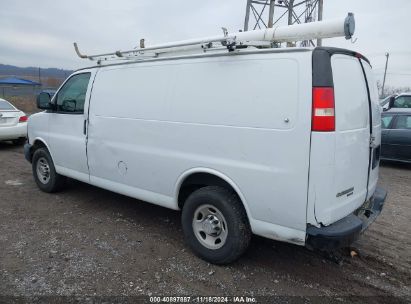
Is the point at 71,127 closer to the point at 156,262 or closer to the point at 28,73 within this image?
the point at 156,262

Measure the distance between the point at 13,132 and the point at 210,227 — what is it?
8.78 meters

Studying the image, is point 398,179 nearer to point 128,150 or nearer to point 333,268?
point 333,268

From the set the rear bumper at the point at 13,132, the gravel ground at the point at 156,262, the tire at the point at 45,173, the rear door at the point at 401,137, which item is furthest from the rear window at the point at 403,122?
the rear bumper at the point at 13,132

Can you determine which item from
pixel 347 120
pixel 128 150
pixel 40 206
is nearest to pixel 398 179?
pixel 347 120

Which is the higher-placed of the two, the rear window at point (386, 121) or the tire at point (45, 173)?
the rear window at point (386, 121)

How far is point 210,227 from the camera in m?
3.90

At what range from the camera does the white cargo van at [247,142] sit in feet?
10.3

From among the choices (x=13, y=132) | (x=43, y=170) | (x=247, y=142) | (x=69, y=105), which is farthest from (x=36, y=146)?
(x=13, y=132)

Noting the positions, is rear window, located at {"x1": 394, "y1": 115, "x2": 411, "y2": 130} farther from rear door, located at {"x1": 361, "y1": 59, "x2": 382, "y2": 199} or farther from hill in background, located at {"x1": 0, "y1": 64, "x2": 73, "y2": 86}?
hill in background, located at {"x1": 0, "y1": 64, "x2": 73, "y2": 86}

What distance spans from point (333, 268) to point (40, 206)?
4.24 m

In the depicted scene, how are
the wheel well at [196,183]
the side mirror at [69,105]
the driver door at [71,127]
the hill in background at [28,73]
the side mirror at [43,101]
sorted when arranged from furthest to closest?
the hill in background at [28,73], the side mirror at [43,101], the side mirror at [69,105], the driver door at [71,127], the wheel well at [196,183]

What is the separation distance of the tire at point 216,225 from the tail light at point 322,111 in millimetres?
1124

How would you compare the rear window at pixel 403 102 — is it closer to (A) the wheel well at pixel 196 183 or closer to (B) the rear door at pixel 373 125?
(B) the rear door at pixel 373 125

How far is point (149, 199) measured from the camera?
451 cm
